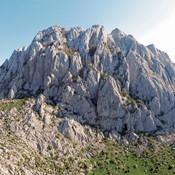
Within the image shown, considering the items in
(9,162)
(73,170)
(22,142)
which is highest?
(22,142)

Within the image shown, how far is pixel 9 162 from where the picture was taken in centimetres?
16612

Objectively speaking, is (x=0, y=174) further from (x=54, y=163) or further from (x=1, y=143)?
(x=54, y=163)

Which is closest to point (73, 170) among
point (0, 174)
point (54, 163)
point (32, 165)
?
point (54, 163)

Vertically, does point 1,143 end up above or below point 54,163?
above

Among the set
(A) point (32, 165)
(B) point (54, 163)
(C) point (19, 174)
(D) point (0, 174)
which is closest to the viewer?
(D) point (0, 174)

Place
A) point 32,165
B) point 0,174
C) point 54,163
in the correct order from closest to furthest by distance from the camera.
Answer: point 0,174
point 32,165
point 54,163

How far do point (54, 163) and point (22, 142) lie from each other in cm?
2551

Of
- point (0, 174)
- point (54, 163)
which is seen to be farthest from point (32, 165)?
point (0, 174)

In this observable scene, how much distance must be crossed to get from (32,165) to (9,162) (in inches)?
818

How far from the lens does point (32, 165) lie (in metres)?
184

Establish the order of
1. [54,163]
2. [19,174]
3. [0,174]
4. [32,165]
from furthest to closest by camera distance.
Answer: [54,163] → [32,165] → [19,174] → [0,174]

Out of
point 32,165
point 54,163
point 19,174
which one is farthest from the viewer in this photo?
point 54,163

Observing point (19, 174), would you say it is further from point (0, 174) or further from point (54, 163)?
point (54, 163)

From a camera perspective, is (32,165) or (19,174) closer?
(19,174)
